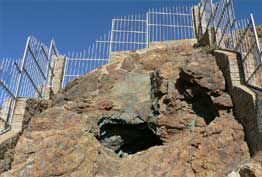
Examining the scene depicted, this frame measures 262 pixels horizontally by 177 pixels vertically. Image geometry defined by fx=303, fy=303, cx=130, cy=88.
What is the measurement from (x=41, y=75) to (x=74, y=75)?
7.96ft

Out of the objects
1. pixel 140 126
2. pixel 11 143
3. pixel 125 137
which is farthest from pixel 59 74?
pixel 11 143

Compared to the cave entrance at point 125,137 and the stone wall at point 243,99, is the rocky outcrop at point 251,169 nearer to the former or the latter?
the stone wall at point 243,99

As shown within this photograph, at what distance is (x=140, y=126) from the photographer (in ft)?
31.2

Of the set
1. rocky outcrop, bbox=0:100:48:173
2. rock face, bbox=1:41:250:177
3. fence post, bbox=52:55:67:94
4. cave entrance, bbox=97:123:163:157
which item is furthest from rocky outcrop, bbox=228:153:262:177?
fence post, bbox=52:55:67:94

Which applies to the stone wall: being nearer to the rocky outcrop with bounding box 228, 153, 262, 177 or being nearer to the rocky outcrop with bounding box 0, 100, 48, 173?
the rocky outcrop with bounding box 228, 153, 262, 177

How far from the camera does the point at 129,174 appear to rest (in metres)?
7.61

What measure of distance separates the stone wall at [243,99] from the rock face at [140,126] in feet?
0.66

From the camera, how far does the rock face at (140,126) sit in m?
6.90

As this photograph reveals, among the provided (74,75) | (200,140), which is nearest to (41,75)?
(74,75)

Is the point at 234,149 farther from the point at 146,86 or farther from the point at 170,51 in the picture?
the point at 170,51

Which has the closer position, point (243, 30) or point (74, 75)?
point (243, 30)

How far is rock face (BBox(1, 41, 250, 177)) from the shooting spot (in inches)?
272

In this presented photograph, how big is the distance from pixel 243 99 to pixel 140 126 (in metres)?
3.61

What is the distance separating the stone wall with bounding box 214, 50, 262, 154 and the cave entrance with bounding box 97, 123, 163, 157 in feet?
9.08
